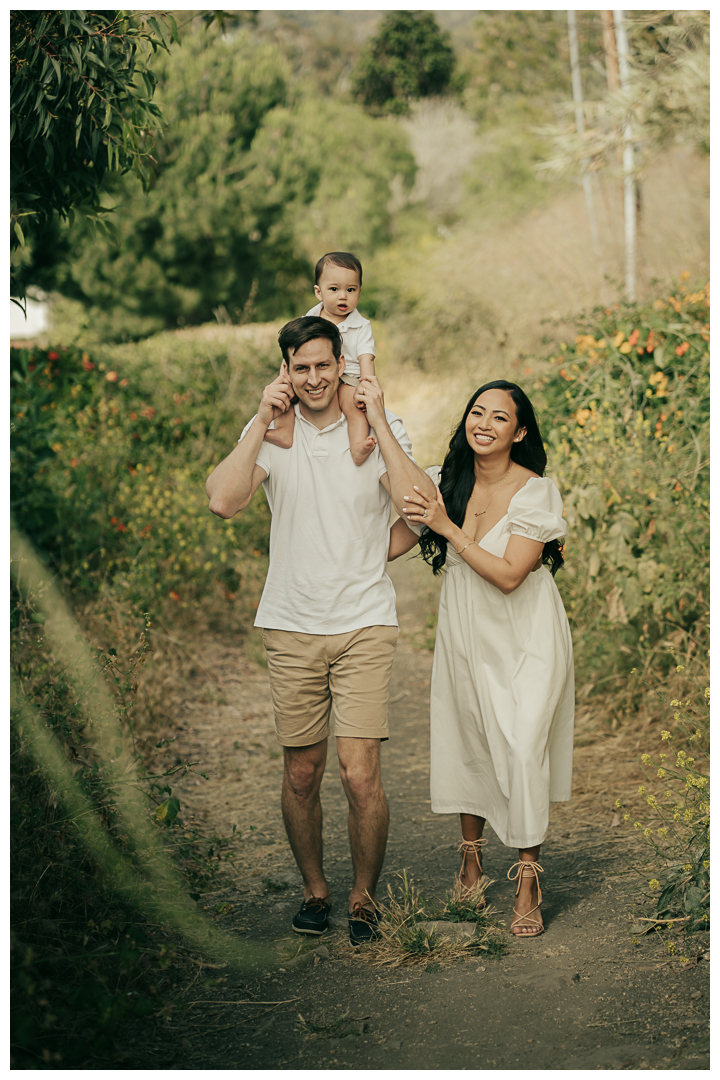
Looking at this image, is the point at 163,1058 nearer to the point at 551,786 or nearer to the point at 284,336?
the point at 551,786

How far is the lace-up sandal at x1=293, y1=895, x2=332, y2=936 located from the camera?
3205mm

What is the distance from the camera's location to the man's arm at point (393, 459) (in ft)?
9.79

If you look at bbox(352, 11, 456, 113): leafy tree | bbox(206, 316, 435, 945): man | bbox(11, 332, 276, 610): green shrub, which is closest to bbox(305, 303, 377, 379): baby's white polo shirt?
bbox(206, 316, 435, 945): man

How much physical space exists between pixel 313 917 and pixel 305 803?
389 millimetres

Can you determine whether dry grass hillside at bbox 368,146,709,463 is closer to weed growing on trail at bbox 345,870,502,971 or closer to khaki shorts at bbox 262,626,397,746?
khaki shorts at bbox 262,626,397,746

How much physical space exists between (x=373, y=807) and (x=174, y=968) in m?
0.79

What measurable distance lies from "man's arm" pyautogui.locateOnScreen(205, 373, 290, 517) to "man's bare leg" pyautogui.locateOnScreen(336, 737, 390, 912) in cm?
86

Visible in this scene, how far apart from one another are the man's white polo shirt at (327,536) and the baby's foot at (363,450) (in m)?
0.03

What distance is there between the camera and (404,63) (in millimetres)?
36094

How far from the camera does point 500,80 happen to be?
2927 centimetres

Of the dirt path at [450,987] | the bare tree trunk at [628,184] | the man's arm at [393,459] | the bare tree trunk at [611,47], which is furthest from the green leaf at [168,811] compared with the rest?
the bare tree trunk at [611,47]

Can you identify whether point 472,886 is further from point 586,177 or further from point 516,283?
point 586,177

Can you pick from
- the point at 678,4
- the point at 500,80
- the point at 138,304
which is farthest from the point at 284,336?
the point at 500,80

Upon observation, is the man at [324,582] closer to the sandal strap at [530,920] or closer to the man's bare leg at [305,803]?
the man's bare leg at [305,803]
